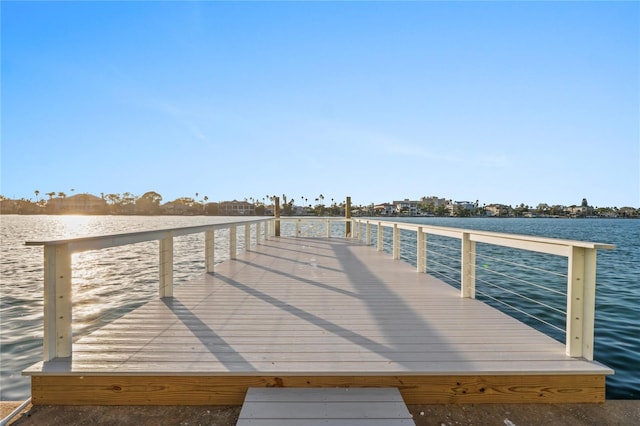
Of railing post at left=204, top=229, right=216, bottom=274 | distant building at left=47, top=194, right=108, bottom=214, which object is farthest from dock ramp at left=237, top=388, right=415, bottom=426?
distant building at left=47, top=194, right=108, bottom=214

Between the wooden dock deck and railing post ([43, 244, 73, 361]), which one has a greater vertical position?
railing post ([43, 244, 73, 361])

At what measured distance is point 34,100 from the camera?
55.6 feet

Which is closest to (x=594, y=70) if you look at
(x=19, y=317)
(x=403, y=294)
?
(x=403, y=294)

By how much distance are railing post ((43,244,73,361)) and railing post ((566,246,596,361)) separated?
301 centimetres

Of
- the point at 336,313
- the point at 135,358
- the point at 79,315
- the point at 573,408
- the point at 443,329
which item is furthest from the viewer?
the point at 79,315

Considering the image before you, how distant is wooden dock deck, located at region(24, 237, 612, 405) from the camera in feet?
5.79

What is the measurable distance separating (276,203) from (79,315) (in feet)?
26.0

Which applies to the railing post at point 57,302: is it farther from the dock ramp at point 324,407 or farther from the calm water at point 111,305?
the dock ramp at point 324,407

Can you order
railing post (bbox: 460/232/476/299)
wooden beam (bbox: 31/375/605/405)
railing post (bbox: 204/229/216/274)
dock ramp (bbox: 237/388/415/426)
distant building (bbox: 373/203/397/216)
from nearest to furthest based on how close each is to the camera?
dock ramp (bbox: 237/388/415/426)
wooden beam (bbox: 31/375/605/405)
railing post (bbox: 460/232/476/299)
railing post (bbox: 204/229/216/274)
distant building (bbox: 373/203/397/216)

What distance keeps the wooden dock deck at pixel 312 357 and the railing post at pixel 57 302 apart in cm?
9

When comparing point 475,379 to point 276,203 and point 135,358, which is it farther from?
point 276,203

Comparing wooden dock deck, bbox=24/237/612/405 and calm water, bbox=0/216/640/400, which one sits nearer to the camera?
wooden dock deck, bbox=24/237/612/405

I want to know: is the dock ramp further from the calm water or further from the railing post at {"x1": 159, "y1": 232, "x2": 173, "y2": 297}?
the railing post at {"x1": 159, "y1": 232, "x2": 173, "y2": 297}

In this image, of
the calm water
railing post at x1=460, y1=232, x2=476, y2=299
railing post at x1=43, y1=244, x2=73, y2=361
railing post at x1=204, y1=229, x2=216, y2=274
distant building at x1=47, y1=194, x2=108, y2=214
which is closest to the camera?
railing post at x1=43, y1=244, x2=73, y2=361
